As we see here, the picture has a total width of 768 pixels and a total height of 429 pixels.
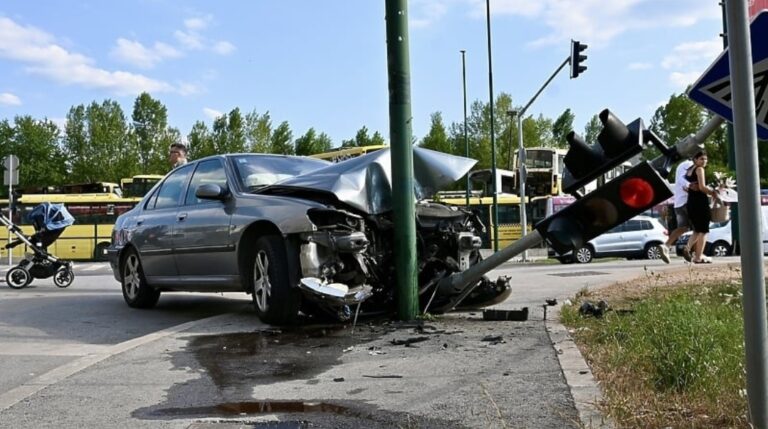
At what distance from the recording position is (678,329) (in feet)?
14.4

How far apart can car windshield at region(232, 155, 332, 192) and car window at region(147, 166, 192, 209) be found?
1.04m

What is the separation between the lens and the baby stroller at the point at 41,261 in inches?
491

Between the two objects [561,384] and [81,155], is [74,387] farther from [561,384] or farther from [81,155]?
[81,155]

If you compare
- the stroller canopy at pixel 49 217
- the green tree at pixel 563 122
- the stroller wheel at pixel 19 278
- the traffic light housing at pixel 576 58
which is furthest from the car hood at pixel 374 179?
the green tree at pixel 563 122

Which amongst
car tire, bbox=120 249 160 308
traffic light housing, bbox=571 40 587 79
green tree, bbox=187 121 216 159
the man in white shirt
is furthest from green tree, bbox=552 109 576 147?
car tire, bbox=120 249 160 308

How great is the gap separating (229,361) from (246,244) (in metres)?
1.94

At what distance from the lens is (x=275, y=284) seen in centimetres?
637

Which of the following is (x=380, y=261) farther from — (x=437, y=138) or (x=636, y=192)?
(x=437, y=138)

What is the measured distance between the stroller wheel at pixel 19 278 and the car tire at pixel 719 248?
22948mm

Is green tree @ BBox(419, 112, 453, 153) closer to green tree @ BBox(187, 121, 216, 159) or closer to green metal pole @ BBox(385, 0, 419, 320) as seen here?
green tree @ BBox(187, 121, 216, 159)

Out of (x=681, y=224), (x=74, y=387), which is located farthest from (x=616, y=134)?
(x=681, y=224)

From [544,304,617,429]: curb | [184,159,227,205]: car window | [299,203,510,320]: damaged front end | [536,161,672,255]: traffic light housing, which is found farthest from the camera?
[184,159,227,205]: car window

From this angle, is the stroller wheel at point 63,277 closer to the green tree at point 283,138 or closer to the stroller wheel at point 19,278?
the stroller wheel at point 19,278

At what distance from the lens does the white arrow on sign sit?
3.50m
